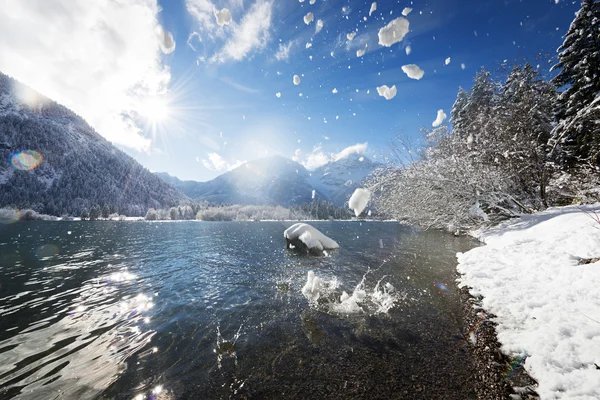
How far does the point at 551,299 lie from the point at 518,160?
16.1 meters

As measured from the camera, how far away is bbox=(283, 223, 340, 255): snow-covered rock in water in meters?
21.7

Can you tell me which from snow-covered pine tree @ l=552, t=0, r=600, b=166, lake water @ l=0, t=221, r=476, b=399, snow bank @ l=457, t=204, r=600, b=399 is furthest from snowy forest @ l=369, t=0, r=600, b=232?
lake water @ l=0, t=221, r=476, b=399

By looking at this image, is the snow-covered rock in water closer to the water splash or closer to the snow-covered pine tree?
the water splash

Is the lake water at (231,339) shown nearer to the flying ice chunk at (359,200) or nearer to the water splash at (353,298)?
the water splash at (353,298)

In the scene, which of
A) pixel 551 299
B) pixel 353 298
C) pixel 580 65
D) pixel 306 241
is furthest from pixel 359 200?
pixel 580 65

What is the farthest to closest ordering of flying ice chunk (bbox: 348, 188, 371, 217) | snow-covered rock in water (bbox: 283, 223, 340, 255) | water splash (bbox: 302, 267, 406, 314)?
snow-covered rock in water (bbox: 283, 223, 340, 255) → water splash (bbox: 302, 267, 406, 314) → flying ice chunk (bbox: 348, 188, 371, 217)

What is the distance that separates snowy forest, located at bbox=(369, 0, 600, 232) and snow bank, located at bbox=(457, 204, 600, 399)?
269 inches

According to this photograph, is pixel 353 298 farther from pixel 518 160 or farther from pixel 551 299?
pixel 518 160

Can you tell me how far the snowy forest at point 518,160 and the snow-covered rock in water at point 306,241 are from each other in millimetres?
7480

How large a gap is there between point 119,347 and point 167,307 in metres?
3.02

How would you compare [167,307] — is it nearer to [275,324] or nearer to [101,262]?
[275,324]

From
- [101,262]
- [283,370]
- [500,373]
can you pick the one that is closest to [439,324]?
[500,373]

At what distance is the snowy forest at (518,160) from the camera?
1705 centimetres

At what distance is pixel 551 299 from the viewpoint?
6266 mm
